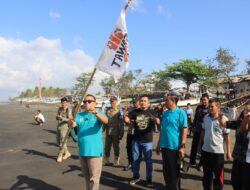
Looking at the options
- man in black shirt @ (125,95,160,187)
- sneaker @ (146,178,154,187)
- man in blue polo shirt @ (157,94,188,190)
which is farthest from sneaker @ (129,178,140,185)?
man in blue polo shirt @ (157,94,188,190)

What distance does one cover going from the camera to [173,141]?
20.0 ft

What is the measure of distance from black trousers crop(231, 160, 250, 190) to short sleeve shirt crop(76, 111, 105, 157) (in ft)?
7.05

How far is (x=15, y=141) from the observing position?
15.6 meters

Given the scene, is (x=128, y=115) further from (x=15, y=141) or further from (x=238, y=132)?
(x=15, y=141)

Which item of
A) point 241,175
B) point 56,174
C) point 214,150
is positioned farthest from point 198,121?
point 56,174

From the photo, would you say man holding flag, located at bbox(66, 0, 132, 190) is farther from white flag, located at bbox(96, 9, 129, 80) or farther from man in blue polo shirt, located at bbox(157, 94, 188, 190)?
man in blue polo shirt, located at bbox(157, 94, 188, 190)

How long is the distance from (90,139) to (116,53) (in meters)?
1.83

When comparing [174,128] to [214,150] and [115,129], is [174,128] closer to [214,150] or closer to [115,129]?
[214,150]

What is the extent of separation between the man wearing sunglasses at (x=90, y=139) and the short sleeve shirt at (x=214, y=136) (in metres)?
1.88

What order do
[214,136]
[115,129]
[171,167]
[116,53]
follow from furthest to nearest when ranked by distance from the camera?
[115,129], [116,53], [214,136], [171,167]

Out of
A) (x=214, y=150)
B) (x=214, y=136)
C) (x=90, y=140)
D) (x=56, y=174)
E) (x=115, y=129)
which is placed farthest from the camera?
(x=115, y=129)

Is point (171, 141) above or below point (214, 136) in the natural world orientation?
below

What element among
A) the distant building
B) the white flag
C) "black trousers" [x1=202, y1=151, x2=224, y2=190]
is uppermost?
the distant building

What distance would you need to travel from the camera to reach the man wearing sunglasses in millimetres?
5797
